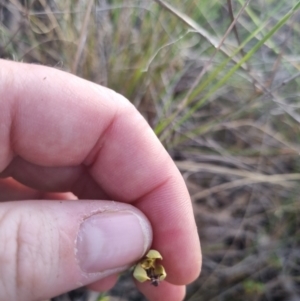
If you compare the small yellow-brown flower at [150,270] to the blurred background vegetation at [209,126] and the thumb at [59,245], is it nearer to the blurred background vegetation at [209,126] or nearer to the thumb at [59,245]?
the thumb at [59,245]

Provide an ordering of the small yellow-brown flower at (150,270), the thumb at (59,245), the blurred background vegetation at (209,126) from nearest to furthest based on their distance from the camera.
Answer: the thumb at (59,245), the small yellow-brown flower at (150,270), the blurred background vegetation at (209,126)

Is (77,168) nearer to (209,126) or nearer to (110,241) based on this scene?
(110,241)

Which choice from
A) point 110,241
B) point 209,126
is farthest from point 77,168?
point 209,126

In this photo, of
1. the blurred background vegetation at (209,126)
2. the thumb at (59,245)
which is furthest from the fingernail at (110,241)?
the blurred background vegetation at (209,126)

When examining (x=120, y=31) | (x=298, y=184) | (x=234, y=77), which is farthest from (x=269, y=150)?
(x=120, y=31)

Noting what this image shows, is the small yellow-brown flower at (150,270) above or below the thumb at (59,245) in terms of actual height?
below

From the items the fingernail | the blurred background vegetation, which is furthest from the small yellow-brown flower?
the blurred background vegetation
